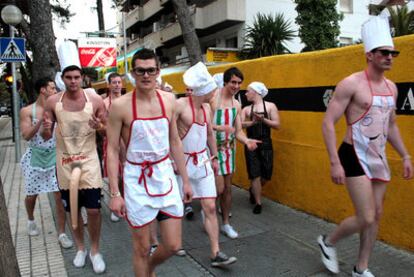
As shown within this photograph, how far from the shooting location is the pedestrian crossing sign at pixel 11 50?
1031cm

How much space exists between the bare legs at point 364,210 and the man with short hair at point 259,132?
7.22ft

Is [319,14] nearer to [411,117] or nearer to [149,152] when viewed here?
[411,117]

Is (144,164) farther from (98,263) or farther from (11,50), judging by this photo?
(11,50)

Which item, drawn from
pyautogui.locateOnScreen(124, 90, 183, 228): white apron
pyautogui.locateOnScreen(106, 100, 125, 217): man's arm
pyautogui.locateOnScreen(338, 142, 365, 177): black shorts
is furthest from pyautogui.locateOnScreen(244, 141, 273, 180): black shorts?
pyautogui.locateOnScreen(106, 100, 125, 217): man's arm

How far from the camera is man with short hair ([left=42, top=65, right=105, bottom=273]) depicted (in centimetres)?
409

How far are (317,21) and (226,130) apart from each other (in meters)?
13.9

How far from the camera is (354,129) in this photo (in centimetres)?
340

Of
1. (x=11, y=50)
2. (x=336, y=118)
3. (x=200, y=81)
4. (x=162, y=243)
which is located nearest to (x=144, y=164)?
(x=162, y=243)

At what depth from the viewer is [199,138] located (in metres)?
4.25

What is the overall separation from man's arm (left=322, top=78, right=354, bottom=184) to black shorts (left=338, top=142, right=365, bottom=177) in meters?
0.16

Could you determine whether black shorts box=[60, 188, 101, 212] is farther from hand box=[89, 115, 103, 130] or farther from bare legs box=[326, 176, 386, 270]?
bare legs box=[326, 176, 386, 270]

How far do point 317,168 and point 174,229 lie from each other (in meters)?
2.78

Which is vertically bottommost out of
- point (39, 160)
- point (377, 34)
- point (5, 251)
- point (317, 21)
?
point (5, 251)

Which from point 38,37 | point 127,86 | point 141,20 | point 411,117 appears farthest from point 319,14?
point 141,20
